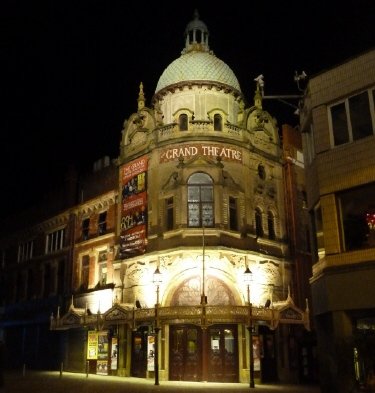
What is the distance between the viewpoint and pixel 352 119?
675 inches

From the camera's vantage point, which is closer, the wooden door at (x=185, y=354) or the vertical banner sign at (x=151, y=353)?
the wooden door at (x=185, y=354)

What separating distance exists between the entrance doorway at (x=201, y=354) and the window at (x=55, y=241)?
53.7ft

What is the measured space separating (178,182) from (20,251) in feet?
77.3

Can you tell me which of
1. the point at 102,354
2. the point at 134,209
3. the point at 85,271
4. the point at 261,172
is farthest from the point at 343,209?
the point at 85,271

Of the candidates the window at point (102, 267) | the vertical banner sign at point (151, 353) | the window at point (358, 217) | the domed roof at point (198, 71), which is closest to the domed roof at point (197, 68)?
the domed roof at point (198, 71)

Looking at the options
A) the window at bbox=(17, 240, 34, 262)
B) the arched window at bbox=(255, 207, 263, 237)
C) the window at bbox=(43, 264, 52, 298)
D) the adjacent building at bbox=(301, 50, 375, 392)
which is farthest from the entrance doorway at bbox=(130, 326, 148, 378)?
the window at bbox=(17, 240, 34, 262)

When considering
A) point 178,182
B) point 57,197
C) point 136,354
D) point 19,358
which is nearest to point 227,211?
point 178,182

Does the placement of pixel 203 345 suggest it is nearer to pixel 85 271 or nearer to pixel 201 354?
pixel 201 354

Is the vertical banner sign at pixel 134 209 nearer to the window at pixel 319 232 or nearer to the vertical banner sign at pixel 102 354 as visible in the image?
the vertical banner sign at pixel 102 354

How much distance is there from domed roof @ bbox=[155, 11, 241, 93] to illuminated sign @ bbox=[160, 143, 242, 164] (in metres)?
5.35

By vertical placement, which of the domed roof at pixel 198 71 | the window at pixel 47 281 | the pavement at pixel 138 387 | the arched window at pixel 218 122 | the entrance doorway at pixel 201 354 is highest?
the domed roof at pixel 198 71

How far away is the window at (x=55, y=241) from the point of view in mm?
40031

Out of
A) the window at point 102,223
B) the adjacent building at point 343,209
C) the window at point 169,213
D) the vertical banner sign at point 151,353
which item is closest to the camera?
the adjacent building at point 343,209

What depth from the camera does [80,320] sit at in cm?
3052
